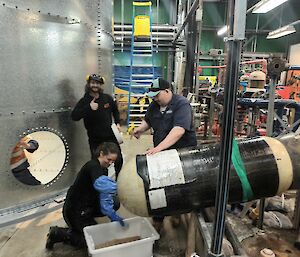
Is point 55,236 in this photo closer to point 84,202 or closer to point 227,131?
point 84,202

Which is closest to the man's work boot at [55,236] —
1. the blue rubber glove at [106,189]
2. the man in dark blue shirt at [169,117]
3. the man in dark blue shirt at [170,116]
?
the blue rubber glove at [106,189]

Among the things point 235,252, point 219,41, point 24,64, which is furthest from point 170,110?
point 219,41

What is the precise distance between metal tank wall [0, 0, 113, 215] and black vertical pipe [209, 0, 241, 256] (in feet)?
7.28

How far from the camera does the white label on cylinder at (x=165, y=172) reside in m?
1.99

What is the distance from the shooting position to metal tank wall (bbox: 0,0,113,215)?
2734 mm

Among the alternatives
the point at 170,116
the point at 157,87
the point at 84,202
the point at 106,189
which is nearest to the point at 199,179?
the point at 106,189

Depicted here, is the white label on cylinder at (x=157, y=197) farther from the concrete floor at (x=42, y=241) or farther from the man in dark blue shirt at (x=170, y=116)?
the concrete floor at (x=42, y=241)

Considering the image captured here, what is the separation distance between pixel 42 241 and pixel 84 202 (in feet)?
1.88

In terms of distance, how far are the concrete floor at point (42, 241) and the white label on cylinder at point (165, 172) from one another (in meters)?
0.87

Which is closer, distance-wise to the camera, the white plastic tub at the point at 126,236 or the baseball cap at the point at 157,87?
the white plastic tub at the point at 126,236

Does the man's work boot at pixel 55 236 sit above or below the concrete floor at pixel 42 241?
above

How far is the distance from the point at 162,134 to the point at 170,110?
0.91ft

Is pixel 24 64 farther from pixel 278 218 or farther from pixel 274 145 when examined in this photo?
pixel 278 218

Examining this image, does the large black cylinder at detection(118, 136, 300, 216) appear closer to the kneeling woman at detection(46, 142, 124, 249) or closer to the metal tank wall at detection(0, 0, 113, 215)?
the kneeling woman at detection(46, 142, 124, 249)
